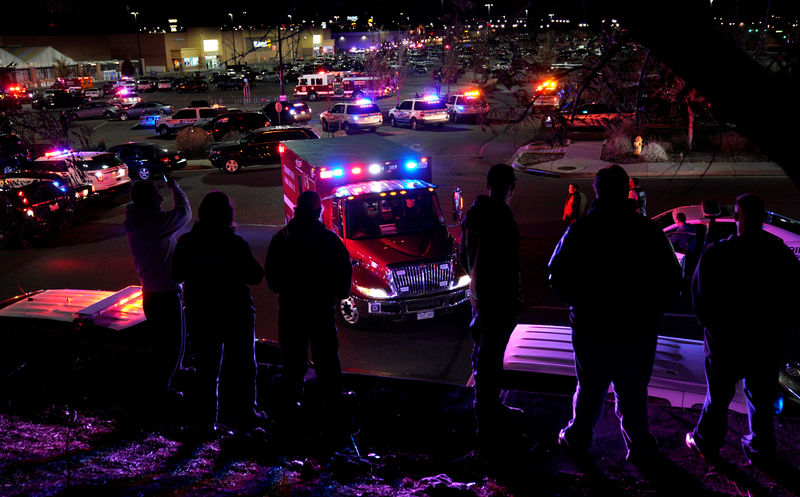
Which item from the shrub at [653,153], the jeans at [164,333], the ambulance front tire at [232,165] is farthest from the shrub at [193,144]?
the jeans at [164,333]

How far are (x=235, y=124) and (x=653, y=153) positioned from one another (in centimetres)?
2063

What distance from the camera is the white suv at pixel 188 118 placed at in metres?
36.4

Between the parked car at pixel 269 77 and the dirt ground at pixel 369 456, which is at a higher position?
the parked car at pixel 269 77

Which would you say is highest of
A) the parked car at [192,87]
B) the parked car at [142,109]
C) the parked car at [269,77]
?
the parked car at [269,77]

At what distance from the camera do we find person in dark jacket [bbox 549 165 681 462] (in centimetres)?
376

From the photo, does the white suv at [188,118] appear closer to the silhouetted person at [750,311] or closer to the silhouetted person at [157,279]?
the silhouetted person at [157,279]

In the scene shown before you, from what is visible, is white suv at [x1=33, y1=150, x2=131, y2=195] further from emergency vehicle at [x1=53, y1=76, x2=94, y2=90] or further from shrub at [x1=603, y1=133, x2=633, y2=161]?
emergency vehicle at [x1=53, y1=76, x2=94, y2=90]

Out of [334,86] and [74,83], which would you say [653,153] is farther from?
[74,83]

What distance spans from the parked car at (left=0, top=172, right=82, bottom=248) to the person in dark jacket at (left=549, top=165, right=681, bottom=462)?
13.9 metres

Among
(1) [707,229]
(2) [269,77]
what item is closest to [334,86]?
(2) [269,77]

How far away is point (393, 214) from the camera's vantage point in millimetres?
10141

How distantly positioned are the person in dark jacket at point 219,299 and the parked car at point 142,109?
133 ft

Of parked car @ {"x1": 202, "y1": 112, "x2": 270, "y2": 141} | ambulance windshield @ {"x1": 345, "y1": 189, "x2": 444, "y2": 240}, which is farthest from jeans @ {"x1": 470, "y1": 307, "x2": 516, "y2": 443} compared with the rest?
parked car @ {"x1": 202, "y1": 112, "x2": 270, "y2": 141}

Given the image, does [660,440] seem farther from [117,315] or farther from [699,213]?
[699,213]
